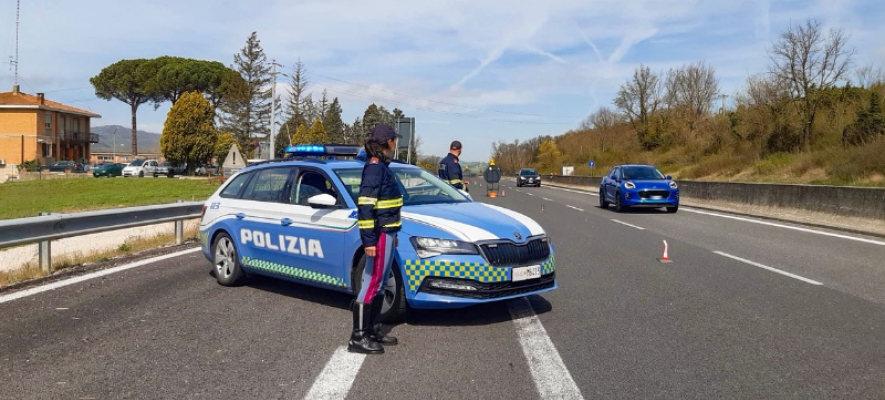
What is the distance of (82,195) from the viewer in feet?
120

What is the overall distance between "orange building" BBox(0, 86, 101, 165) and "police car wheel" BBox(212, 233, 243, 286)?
68.8m

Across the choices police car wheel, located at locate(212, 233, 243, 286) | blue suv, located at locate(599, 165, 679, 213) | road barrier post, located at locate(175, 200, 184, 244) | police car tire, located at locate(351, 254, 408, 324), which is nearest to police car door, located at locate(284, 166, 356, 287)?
police car tire, located at locate(351, 254, 408, 324)

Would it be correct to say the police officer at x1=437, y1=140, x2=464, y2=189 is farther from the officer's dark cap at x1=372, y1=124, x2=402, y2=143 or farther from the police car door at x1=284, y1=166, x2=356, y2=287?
the officer's dark cap at x1=372, y1=124, x2=402, y2=143

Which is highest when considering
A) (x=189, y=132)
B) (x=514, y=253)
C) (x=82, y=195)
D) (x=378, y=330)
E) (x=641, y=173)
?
(x=189, y=132)

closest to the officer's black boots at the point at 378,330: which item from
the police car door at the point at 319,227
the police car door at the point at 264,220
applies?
the police car door at the point at 319,227

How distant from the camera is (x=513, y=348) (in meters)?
5.21

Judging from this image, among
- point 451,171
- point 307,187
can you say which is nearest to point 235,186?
point 307,187

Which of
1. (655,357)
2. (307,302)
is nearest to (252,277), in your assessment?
(307,302)

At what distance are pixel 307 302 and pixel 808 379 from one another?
4.53 m

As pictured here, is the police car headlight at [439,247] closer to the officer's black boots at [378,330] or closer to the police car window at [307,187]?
the officer's black boots at [378,330]

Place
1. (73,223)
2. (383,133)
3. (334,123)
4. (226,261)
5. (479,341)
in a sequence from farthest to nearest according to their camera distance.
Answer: (334,123)
(73,223)
(226,261)
(479,341)
(383,133)

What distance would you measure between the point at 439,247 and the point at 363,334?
1008 millimetres

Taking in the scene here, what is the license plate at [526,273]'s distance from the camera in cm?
584

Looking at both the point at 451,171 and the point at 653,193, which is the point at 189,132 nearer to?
the point at 653,193
